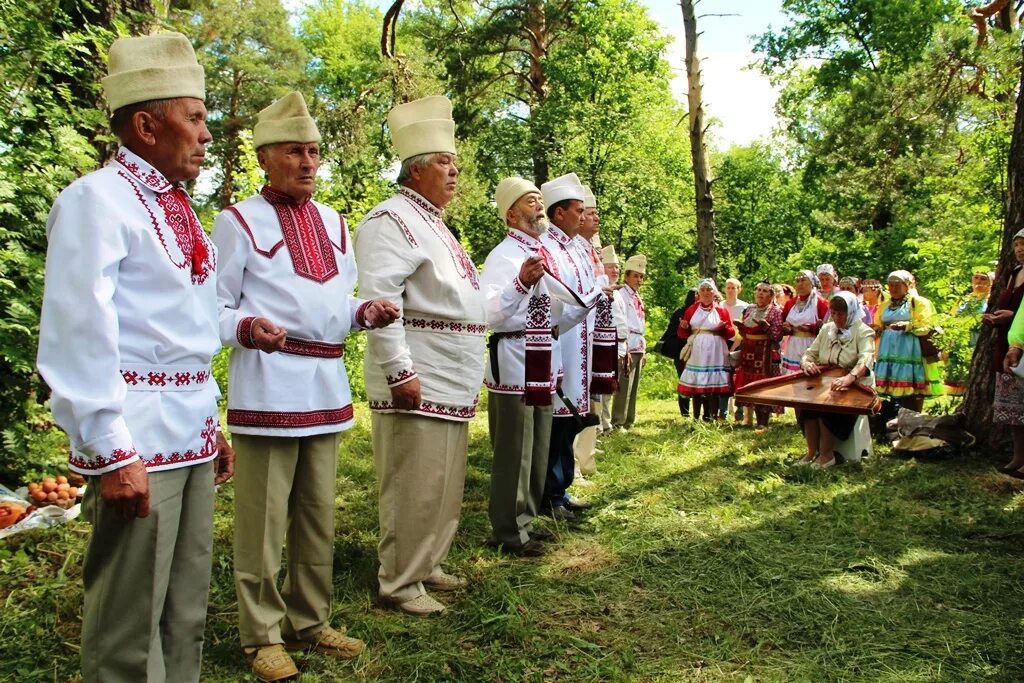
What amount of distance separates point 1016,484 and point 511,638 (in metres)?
4.78

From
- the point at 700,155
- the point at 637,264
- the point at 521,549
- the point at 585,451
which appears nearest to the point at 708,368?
the point at 637,264

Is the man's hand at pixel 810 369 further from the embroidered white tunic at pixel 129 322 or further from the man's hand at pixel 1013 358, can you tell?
the embroidered white tunic at pixel 129 322

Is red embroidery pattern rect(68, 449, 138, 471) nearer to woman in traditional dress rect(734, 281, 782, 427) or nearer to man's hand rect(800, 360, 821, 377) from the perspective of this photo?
man's hand rect(800, 360, 821, 377)

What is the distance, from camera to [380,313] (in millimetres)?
3139

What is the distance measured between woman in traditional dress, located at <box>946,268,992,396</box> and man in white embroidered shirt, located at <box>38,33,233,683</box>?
27.5 ft

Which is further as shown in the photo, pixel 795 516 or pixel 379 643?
pixel 795 516

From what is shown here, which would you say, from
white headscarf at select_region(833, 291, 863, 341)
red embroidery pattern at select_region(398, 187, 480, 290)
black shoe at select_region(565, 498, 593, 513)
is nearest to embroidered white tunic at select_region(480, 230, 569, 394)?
red embroidery pattern at select_region(398, 187, 480, 290)

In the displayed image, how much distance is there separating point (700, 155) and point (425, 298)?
10.8 metres

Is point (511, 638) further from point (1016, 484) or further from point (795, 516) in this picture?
point (1016, 484)

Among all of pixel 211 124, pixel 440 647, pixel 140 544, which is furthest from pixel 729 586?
pixel 211 124

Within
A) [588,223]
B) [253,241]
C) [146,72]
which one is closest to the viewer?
[146,72]

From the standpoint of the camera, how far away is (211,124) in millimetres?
23406

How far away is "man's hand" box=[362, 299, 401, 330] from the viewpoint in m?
3.13

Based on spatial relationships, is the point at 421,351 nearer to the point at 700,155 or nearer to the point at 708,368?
the point at 708,368
